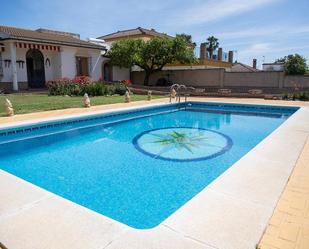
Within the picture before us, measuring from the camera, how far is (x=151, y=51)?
2509cm

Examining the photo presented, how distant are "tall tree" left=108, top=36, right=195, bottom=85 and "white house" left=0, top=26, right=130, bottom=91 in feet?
6.41

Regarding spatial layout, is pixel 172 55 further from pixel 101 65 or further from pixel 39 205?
pixel 39 205

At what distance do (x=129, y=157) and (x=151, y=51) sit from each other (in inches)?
787

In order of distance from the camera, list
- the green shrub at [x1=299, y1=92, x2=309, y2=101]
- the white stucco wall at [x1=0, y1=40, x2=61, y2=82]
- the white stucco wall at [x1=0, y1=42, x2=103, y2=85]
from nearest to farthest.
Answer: the green shrub at [x1=299, y1=92, x2=309, y2=101]
the white stucco wall at [x1=0, y1=40, x2=61, y2=82]
the white stucco wall at [x1=0, y1=42, x2=103, y2=85]

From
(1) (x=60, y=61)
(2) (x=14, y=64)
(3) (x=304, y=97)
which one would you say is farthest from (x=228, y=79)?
(2) (x=14, y=64)

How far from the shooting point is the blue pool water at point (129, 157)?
450 cm

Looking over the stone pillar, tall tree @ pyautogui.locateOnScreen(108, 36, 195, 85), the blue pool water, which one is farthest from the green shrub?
the stone pillar

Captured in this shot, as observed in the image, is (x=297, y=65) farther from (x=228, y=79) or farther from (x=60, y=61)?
(x=60, y=61)

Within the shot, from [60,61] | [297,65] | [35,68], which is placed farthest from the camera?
[297,65]

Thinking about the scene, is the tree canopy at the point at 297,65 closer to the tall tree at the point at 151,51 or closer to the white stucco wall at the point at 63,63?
the tall tree at the point at 151,51

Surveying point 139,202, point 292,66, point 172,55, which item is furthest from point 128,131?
point 292,66

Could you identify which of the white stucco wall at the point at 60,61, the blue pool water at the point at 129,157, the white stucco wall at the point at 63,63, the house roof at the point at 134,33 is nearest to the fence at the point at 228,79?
the white stucco wall at the point at 63,63

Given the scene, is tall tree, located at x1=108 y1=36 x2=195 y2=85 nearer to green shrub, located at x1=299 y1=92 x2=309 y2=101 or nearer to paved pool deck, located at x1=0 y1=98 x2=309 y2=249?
green shrub, located at x1=299 y1=92 x2=309 y2=101

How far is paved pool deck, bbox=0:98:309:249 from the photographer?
8.21ft
